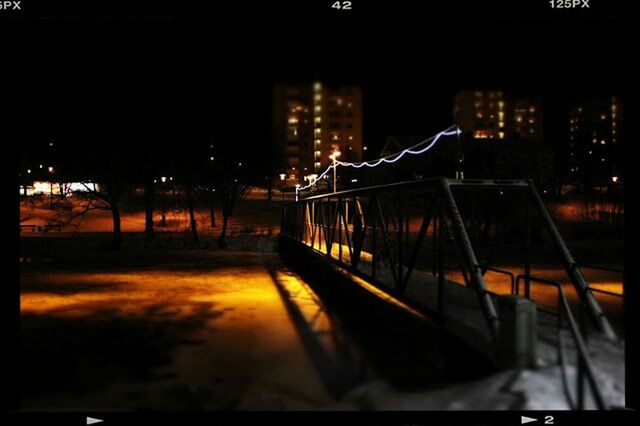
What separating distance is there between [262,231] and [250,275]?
101 feet

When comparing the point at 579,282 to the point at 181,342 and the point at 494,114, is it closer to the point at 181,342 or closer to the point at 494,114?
the point at 181,342

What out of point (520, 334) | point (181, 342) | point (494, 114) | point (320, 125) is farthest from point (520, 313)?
point (494, 114)

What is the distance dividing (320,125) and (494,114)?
46.0 m

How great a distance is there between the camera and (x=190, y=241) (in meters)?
41.2

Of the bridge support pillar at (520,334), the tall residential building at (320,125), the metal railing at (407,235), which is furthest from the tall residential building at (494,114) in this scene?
the bridge support pillar at (520,334)

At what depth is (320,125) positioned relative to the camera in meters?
121

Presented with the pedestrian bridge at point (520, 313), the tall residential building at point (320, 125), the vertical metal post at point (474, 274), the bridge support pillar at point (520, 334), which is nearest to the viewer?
the pedestrian bridge at point (520, 313)

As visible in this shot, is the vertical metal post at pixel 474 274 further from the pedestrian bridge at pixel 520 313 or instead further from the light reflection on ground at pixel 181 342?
the light reflection on ground at pixel 181 342

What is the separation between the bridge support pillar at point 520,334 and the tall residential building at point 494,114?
132543 millimetres

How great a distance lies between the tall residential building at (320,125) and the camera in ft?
396

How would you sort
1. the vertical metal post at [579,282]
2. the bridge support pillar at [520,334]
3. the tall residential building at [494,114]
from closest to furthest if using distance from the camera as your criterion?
1. the bridge support pillar at [520,334]
2. the vertical metal post at [579,282]
3. the tall residential building at [494,114]

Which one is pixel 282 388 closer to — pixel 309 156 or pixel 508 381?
pixel 508 381

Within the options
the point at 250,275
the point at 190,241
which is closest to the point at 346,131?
the point at 190,241

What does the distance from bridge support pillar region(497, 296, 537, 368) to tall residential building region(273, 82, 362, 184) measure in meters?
113
